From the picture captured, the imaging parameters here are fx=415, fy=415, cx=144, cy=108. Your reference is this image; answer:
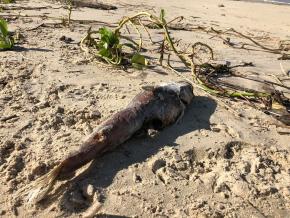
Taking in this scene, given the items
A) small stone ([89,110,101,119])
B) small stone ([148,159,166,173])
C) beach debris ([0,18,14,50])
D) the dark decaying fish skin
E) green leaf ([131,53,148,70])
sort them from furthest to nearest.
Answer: beach debris ([0,18,14,50])
green leaf ([131,53,148,70])
small stone ([89,110,101,119])
small stone ([148,159,166,173])
the dark decaying fish skin

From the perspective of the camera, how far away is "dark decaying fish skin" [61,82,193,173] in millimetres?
1889

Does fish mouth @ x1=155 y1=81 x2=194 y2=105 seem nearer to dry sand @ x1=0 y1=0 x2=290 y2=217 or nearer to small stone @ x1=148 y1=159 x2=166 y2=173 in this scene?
dry sand @ x1=0 y1=0 x2=290 y2=217

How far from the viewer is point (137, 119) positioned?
216cm

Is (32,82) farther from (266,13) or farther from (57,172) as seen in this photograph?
(266,13)

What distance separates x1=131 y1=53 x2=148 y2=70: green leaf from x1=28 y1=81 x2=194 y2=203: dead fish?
0.71m

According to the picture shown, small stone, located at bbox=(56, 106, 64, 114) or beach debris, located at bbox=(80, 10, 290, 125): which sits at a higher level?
beach debris, located at bbox=(80, 10, 290, 125)

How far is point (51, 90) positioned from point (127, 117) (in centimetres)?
78

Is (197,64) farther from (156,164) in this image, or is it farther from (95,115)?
(156,164)

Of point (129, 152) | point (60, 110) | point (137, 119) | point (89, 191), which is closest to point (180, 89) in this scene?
point (137, 119)

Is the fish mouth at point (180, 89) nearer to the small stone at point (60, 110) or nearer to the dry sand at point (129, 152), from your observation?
the dry sand at point (129, 152)

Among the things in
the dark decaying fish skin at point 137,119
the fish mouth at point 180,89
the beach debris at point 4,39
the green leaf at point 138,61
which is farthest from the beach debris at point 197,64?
the beach debris at point 4,39

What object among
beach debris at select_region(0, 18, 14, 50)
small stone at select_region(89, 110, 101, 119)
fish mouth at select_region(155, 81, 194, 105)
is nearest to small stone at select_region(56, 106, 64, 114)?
small stone at select_region(89, 110, 101, 119)

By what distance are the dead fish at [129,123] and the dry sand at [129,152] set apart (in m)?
0.06

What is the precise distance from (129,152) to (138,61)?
1.29 meters
